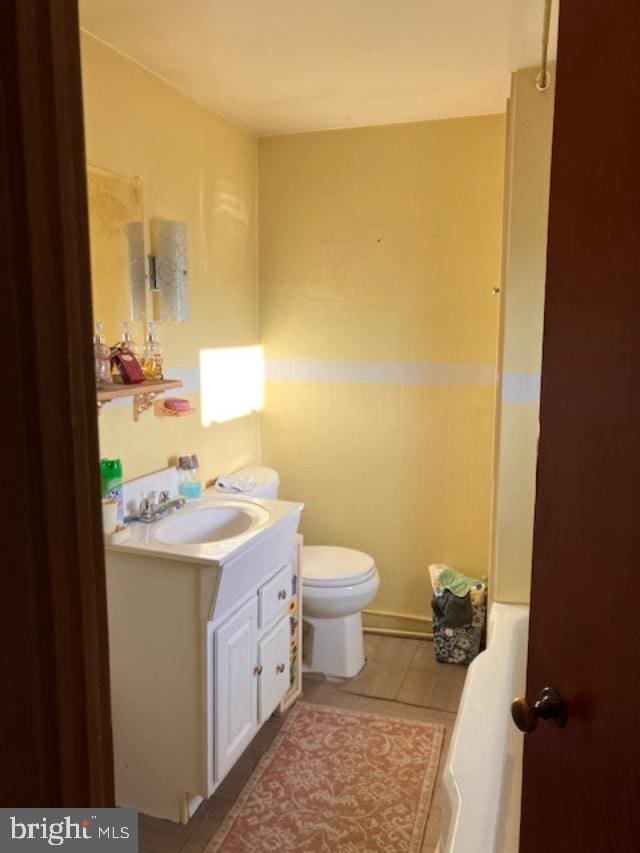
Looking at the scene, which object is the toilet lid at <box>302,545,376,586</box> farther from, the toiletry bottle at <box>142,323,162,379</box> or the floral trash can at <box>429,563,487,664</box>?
the toiletry bottle at <box>142,323,162,379</box>

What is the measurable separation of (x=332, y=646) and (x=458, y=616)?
584 millimetres

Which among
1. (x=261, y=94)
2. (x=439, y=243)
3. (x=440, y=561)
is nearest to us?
(x=261, y=94)

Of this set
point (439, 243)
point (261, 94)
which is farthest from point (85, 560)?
point (439, 243)

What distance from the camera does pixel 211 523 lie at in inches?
97.2

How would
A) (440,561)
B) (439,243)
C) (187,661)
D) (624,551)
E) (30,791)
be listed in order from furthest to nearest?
(440,561) → (439,243) → (187,661) → (624,551) → (30,791)

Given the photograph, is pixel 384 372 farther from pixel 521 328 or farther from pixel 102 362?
pixel 102 362

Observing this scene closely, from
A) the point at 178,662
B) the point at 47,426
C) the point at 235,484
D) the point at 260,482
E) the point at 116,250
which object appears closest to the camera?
the point at 47,426

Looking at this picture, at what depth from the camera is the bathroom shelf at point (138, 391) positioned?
76.5 inches

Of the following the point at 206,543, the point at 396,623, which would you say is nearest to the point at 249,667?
the point at 206,543

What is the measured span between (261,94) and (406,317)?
114 cm

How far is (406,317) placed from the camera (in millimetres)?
3107

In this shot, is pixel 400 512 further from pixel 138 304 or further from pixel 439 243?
pixel 138 304

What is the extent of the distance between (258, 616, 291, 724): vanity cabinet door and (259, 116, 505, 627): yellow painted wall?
941 mm

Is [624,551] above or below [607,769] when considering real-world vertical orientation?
above
